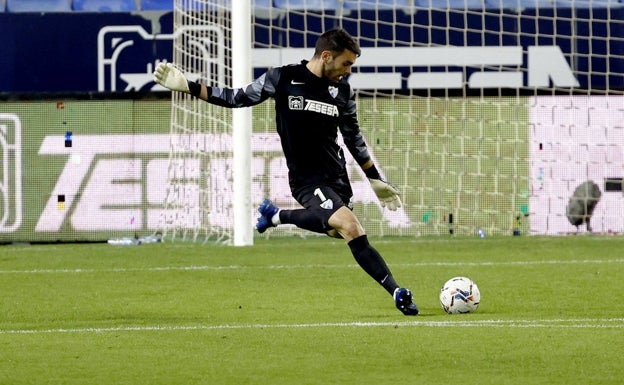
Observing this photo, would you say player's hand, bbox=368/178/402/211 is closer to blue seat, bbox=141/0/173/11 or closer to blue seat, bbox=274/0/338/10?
blue seat, bbox=274/0/338/10

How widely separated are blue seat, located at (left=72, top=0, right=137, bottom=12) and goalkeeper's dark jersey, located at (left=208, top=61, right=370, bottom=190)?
11526 mm

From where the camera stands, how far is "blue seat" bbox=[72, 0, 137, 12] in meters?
21.8

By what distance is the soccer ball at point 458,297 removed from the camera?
1030 centimetres

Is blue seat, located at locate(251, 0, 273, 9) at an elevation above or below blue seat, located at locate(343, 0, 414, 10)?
above

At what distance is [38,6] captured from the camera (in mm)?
21797

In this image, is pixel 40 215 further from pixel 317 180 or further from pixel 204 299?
pixel 317 180

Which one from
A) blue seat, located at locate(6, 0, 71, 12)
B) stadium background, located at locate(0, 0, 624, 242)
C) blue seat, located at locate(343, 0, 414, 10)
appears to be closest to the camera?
stadium background, located at locate(0, 0, 624, 242)

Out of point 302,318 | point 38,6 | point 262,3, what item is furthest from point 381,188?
point 38,6

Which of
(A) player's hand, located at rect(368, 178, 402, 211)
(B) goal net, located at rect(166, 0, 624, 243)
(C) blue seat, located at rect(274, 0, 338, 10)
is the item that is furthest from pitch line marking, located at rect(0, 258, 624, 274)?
(C) blue seat, located at rect(274, 0, 338, 10)

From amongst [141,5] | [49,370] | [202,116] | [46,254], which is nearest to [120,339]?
[49,370]

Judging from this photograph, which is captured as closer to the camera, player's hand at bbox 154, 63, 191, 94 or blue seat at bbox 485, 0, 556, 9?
player's hand at bbox 154, 63, 191, 94

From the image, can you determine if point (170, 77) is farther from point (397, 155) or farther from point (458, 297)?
point (397, 155)

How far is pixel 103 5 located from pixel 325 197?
39.6 ft

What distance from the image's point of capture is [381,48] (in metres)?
20.4
